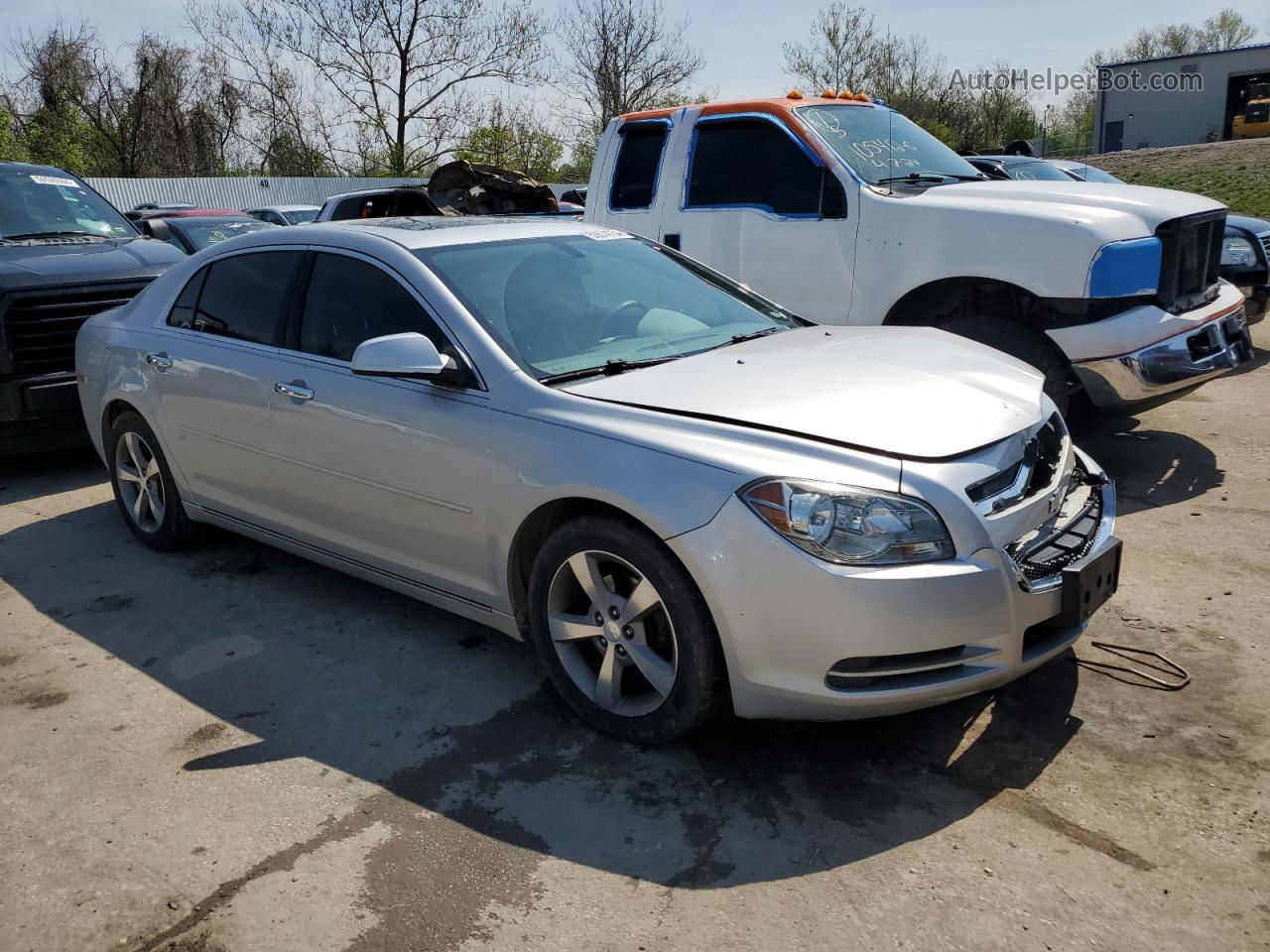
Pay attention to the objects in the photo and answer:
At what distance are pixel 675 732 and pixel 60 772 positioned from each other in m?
1.97

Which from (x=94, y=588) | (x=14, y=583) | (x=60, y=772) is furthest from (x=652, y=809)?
(x=14, y=583)

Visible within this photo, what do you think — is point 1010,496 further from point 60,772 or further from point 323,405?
point 60,772

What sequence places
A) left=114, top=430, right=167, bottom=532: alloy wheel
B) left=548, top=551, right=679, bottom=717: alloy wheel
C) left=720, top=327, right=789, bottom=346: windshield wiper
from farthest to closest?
left=114, top=430, right=167, bottom=532: alloy wheel → left=720, top=327, right=789, bottom=346: windshield wiper → left=548, top=551, right=679, bottom=717: alloy wheel

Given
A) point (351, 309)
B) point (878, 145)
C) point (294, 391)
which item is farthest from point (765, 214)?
point (294, 391)

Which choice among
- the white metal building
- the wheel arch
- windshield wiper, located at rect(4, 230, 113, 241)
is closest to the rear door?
the wheel arch

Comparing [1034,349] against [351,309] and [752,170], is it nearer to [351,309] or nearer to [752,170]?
[752,170]

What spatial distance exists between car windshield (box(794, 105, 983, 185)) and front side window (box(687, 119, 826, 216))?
0.21 metres

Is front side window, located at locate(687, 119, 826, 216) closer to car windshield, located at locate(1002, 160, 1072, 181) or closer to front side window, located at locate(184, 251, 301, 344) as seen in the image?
front side window, located at locate(184, 251, 301, 344)

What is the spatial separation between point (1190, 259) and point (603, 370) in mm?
3756

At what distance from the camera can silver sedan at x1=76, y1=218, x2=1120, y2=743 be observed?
9.52ft

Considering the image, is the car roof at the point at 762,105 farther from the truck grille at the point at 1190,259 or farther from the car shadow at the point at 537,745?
the car shadow at the point at 537,745

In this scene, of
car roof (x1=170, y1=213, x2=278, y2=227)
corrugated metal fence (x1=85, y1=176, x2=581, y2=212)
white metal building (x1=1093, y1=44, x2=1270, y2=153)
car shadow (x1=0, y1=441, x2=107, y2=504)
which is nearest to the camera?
car shadow (x1=0, y1=441, x2=107, y2=504)

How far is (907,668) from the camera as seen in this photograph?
2.90 meters

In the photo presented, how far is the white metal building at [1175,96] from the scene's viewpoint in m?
51.3
